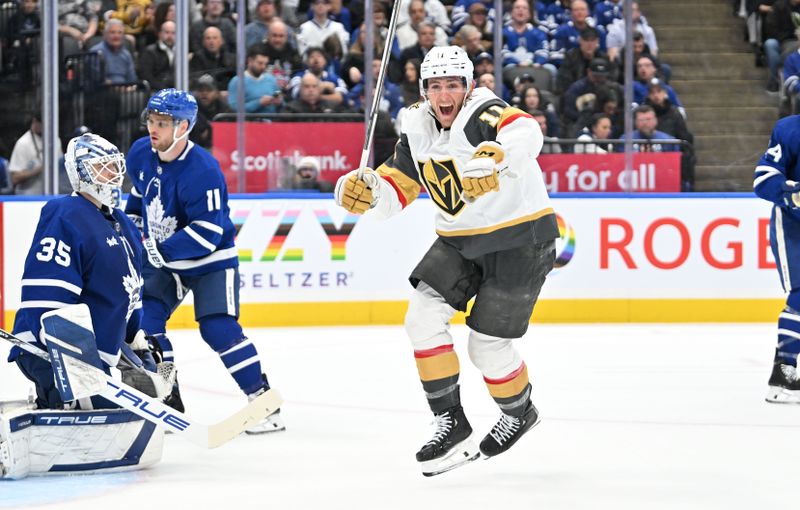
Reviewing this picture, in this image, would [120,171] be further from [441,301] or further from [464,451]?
[464,451]

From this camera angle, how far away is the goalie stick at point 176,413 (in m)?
3.74

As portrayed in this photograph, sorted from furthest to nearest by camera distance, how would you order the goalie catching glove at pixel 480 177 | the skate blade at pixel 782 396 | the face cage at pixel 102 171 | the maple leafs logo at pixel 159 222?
the skate blade at pixel 782 396, the maple leafs logo at pixel 159 222, the face cage at pixel 102 171, the goalie catching glove at pixel 480 177

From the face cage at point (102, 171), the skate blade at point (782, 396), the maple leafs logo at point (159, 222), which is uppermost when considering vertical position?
the face cage at point (102, 171)

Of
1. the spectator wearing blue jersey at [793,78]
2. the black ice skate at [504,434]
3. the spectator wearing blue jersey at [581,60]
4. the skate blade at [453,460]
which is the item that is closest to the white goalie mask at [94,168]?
the skate blade at [453,460]

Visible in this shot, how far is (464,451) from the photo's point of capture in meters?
3.84

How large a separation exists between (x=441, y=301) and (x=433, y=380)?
0.21 meters

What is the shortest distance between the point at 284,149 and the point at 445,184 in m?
4.25

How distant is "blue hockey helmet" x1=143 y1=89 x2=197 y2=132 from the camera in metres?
4.54

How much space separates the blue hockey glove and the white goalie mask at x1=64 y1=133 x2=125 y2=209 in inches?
98.8

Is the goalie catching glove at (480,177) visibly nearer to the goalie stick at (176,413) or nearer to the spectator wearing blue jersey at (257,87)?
the goalie stick at (176,413)

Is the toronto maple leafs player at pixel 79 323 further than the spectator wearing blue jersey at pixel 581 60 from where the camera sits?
No

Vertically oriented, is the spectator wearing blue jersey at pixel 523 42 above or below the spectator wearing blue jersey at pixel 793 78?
above

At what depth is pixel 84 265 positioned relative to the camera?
3785mm

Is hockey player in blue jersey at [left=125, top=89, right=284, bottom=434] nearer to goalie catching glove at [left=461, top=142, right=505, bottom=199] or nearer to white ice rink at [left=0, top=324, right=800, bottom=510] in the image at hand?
white ice rink at [left=0, top=324, right=800, bottom=510]
